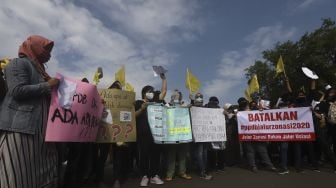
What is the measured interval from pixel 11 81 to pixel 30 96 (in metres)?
0.21

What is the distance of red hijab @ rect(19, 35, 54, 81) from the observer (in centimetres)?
318

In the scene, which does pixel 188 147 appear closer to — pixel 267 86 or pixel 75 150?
pixel 75 150

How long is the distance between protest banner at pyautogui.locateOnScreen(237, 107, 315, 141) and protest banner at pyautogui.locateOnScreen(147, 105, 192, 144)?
207 centimetres

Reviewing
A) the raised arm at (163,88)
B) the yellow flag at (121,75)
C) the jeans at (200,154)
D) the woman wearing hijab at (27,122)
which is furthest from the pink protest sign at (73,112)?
the yellow flag at (121,75)

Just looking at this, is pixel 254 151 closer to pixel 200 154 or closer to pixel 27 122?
pixel 200 154

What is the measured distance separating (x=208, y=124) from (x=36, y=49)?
566 centimetres

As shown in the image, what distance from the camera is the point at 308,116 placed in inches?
323

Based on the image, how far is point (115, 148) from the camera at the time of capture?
6.46 metres

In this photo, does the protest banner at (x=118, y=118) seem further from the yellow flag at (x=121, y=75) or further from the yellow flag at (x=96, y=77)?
the yellow flag at (x=121, y=75)

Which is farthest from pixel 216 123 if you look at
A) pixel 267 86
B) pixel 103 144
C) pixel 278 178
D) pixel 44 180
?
pixel 267 86

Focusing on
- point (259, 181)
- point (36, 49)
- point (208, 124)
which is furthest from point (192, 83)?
point (36, 49)

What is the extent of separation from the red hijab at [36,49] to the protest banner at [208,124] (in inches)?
200

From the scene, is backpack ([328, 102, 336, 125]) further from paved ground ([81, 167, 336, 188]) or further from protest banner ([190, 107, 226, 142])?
protest banner ([190, 107, 226, 142])

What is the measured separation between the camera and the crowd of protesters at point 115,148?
115 inches
